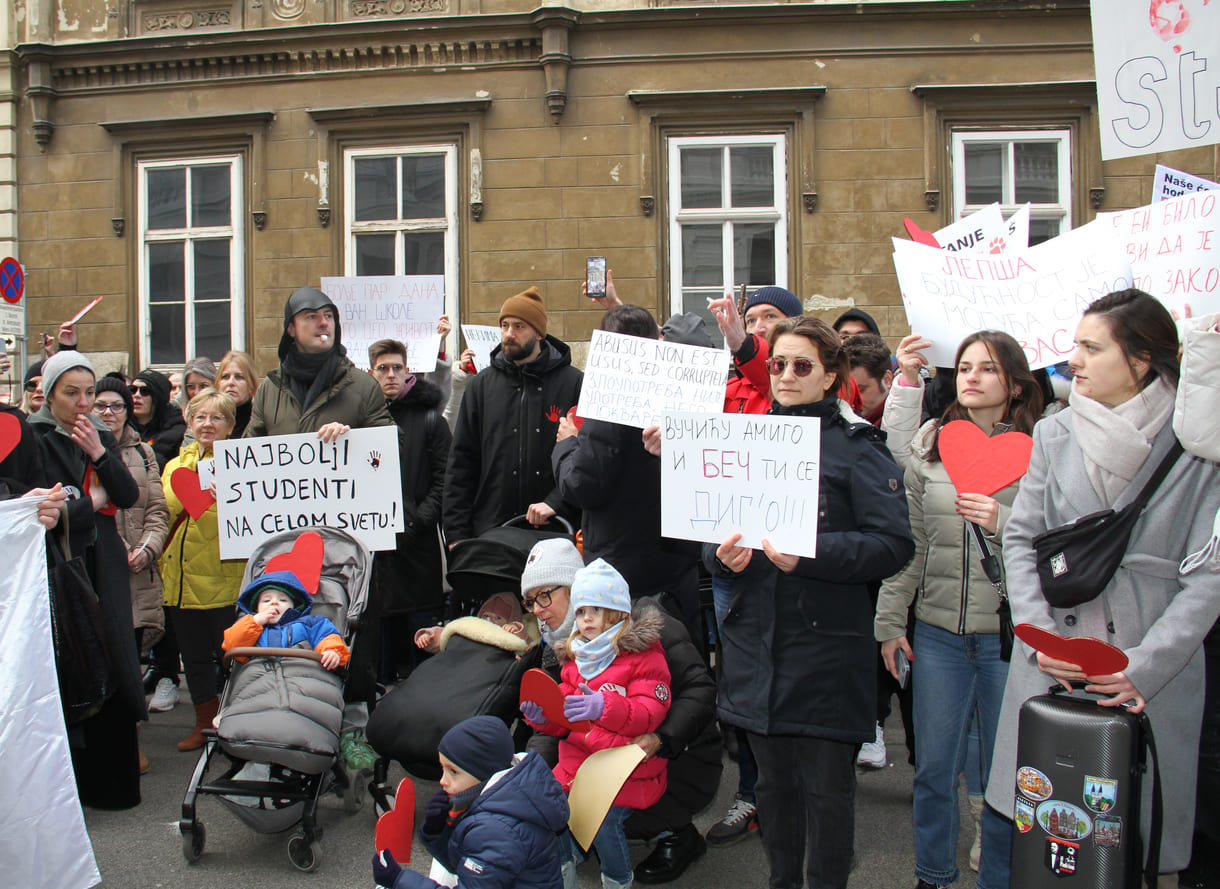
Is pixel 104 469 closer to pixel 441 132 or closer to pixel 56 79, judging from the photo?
pixel 441 132

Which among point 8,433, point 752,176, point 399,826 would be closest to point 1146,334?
point 399,826

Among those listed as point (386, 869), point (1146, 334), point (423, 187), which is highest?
point (423, 187)

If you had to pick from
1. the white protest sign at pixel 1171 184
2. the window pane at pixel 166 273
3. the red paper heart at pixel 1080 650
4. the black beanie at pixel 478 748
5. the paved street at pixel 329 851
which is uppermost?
the window pane at pixel 166 273

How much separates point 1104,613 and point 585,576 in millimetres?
1615

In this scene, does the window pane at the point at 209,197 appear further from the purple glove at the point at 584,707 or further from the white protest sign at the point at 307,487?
the purple glove at the point at 584,707

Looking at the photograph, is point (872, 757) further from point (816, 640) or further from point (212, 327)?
point (212, 327)

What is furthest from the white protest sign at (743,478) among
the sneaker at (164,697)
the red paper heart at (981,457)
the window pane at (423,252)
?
the window pane at (423,252)

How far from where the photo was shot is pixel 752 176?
10039 mm

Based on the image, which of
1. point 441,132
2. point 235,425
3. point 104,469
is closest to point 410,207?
point 441,132

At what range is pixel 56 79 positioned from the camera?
34.8 ft

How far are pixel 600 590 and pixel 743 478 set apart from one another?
696 millimetres

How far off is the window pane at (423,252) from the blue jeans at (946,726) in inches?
317

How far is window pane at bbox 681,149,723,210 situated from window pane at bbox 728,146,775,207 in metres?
0.16

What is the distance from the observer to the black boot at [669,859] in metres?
3.66
